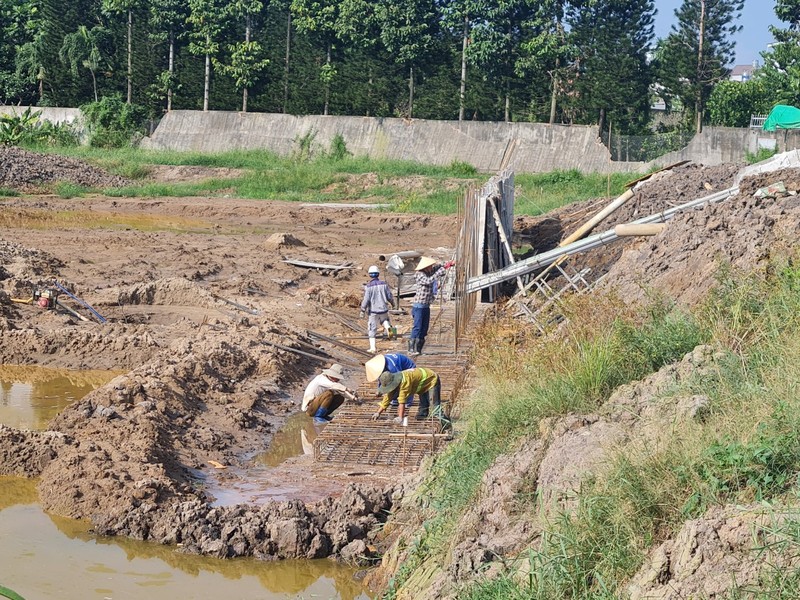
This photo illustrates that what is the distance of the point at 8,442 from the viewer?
31.1 feet

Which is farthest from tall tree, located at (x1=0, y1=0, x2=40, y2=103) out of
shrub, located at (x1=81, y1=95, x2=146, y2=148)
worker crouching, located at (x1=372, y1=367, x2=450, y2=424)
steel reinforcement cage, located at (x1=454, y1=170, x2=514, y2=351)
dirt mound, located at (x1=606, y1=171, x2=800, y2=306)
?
worker crouching, located at (x1=372, y1=367, x2=450, y2=424)

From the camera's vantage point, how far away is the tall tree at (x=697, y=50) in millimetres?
37562

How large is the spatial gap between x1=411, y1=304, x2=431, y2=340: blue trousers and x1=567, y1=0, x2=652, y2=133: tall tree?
27.0 meters

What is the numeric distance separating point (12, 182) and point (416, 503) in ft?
99.2

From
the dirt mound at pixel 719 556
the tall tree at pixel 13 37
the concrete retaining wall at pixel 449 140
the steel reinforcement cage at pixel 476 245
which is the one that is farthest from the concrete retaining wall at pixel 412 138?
the dirt mound at pixel 719 556

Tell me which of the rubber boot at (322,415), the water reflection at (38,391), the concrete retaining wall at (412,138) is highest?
the concrete retaining wall at (412,138)

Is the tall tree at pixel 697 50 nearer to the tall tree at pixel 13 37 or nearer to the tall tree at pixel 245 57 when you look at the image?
the tall tree at pixel 245 57

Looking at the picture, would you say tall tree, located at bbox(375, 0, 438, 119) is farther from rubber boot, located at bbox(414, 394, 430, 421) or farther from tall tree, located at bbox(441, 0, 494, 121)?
rubber boot, located at bbox(414, 394, 430, 421)

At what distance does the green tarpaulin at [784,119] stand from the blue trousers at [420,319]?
67.8 ft

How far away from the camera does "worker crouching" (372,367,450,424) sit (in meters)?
9.51

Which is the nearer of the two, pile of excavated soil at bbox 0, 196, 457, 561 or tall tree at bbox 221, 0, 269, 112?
pile of excavated soil at bbox 0, 196, 457, 561

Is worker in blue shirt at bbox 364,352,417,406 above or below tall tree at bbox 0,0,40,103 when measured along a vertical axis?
below

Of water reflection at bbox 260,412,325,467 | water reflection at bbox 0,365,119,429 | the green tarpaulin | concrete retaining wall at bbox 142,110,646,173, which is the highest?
the green tarpaulin

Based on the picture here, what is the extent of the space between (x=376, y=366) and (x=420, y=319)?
3568 mm
